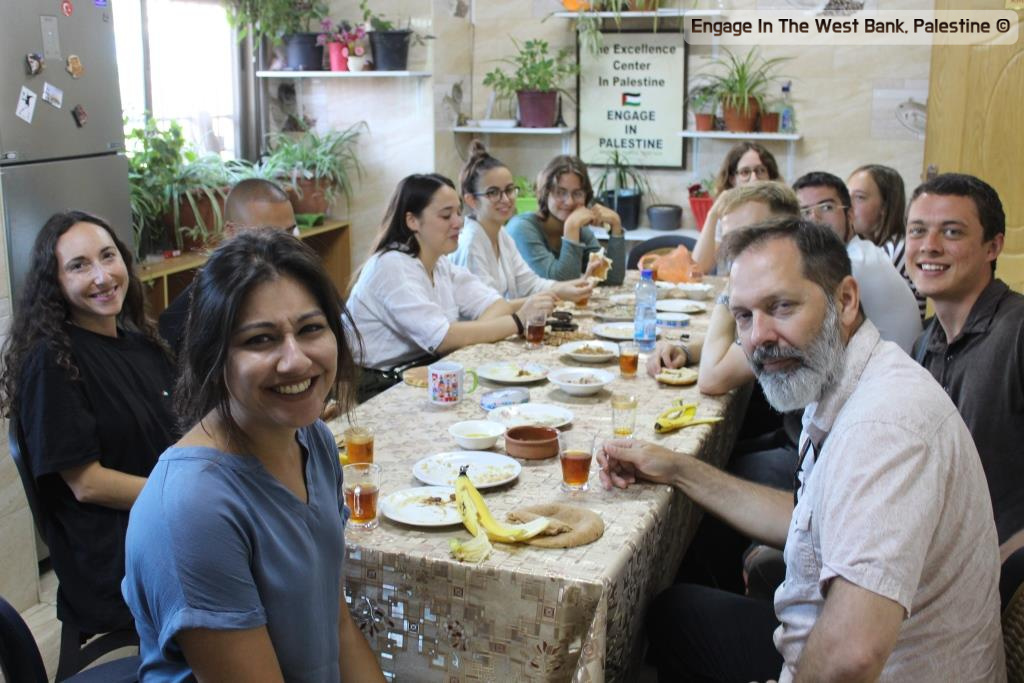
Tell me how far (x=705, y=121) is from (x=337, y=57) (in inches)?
81.9

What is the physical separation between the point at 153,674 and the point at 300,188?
4214mm

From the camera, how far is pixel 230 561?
4.24 feet

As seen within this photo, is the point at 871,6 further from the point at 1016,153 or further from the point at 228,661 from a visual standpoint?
the point at 228,661

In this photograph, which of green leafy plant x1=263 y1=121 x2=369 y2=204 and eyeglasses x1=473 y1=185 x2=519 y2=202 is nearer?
eyeglasses x1=473 y1=185 x2=519 y2=202

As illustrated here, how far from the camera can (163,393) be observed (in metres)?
2.28

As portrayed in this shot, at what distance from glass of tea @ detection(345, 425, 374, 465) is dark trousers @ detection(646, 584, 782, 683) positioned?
69cm

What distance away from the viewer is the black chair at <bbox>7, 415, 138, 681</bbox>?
1.99 meters

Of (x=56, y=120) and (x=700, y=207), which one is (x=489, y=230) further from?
(x=700, y=207)

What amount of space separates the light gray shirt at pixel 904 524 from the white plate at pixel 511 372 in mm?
1216

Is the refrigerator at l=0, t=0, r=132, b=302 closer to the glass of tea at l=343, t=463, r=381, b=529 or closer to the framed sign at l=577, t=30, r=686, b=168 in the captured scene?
the glass of tea at l=343, t=463, r=381, b=529

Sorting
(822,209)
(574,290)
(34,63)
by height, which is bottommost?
(574,290)

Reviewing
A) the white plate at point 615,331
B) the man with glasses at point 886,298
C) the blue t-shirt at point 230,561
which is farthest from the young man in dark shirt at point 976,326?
the blue t-shirt at point 230,561

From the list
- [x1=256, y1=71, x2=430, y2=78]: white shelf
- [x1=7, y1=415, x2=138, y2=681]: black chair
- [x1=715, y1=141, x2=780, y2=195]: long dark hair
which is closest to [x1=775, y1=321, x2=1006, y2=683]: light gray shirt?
[x1=7, y1=415, x2=138, y2=681]: black chair

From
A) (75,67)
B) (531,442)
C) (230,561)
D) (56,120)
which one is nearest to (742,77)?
(75,67)
